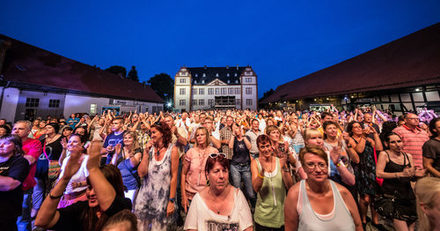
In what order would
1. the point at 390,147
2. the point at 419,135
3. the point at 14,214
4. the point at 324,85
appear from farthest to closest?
the point at 324,85 < the point at 419,135 < the point at 390,147 < the point at 14,214

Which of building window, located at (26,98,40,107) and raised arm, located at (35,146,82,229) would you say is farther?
building window, located at (26,98,40,107)

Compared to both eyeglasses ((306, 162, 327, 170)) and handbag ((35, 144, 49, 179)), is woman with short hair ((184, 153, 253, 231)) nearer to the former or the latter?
eyeglasses ((306, 162, 327, 170))

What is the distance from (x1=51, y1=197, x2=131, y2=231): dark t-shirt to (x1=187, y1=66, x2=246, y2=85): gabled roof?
140 ft

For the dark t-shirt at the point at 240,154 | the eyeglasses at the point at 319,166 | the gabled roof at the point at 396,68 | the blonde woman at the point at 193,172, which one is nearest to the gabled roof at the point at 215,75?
the gabled roof at the point at 396,68

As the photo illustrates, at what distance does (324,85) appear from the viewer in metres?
17.7

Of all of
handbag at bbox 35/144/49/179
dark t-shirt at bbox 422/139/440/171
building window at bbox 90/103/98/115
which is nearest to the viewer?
dark t-shirt at bbox 422/139/440/171

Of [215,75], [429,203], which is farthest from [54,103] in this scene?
[215,75]

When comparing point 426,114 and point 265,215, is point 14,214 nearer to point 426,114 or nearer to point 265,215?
point 265,215

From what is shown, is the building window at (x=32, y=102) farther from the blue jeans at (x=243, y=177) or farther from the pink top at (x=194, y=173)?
the blue jeans at (x=243, y=177)

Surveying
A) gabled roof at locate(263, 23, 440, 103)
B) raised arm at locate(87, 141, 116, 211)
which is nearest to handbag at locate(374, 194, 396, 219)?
raised arm at locate(87, 141, 116, 211)

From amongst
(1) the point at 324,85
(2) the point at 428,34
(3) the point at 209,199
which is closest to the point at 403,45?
(2) the point at 428,34

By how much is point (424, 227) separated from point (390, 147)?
1.89 metres

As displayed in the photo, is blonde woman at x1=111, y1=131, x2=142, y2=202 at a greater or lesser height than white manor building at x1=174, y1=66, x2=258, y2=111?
lesser

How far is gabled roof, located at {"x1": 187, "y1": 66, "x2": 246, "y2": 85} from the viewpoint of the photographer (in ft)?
143
